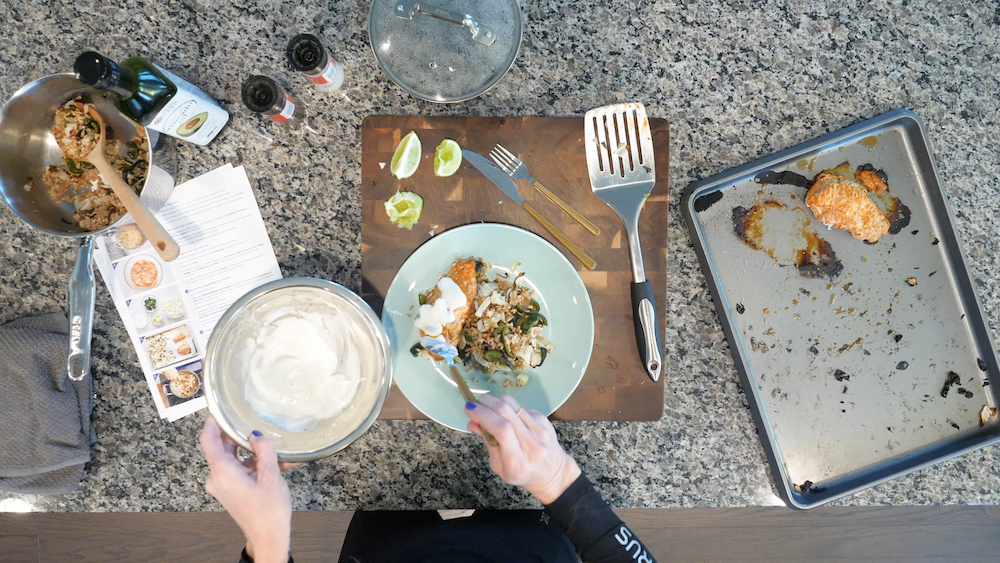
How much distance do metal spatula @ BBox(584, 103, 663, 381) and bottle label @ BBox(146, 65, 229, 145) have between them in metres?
0.66

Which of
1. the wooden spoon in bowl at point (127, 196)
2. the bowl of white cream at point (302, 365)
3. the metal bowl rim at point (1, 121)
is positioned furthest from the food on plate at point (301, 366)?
the metal bowl rim at point (1, 121)

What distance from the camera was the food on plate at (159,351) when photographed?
39.4 inches

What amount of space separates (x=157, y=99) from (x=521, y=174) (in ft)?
2.00

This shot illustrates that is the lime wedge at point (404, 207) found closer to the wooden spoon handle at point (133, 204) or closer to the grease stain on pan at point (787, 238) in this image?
the wooden spoon handle at point (133, 204)

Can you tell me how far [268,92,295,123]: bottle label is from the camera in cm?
94

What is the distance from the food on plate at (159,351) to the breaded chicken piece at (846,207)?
1.23 metres

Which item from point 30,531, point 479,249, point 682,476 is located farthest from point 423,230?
point 30,531

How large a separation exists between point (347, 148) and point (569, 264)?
0.47 m

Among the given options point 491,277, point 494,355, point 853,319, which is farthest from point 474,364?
point 853,319

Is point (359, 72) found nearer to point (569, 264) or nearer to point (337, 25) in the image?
point (337, 25)

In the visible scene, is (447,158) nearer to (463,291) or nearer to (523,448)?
(463,291)

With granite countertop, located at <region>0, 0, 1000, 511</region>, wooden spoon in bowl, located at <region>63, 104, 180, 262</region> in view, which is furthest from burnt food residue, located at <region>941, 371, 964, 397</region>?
wooden spoon in bowl, located at <region>63, 104, 180, 262</region>

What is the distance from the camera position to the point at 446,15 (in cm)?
93

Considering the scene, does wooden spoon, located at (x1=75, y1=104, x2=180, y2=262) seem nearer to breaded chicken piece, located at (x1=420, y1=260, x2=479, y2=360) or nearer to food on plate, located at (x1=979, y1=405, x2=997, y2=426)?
breaded chicken piece, located at (x1=420, y1=260, x2=479, y2=360)
